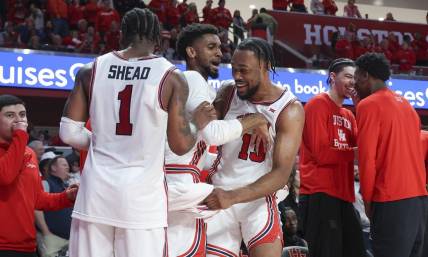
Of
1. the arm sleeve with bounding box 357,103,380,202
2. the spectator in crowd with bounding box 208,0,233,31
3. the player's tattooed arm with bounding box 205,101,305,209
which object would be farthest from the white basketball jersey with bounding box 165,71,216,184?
the spectator in crowd with bounding box 208,0,233,31

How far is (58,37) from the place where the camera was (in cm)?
1448

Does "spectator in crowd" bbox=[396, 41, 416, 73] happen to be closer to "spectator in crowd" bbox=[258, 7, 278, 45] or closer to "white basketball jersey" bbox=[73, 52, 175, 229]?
"spectator in crowd" bbox=[258, 7, 278, 45]

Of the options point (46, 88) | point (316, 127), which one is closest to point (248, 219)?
point (316, 127)

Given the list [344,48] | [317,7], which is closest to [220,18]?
[344,48]

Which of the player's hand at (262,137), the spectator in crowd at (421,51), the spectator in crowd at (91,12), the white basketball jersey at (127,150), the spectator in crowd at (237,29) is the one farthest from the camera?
the spectator in crowd at (421,51)

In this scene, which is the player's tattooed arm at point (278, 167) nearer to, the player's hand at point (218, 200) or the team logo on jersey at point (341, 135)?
the player's hand at point (218, 200)

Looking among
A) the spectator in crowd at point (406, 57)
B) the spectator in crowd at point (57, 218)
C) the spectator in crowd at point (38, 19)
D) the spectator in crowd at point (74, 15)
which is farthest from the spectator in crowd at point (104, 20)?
the spectator in crowd at point (57, 218)

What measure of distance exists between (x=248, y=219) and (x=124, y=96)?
3.66 ft

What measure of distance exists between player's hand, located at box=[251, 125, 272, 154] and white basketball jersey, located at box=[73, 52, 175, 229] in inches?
27.3

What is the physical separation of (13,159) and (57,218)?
230 centimetres

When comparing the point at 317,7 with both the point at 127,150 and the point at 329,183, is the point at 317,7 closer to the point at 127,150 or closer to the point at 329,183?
the point at 329,183

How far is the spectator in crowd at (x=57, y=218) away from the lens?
6.31 m

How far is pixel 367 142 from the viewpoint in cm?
525

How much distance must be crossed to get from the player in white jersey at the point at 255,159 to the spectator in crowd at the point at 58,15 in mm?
11318
